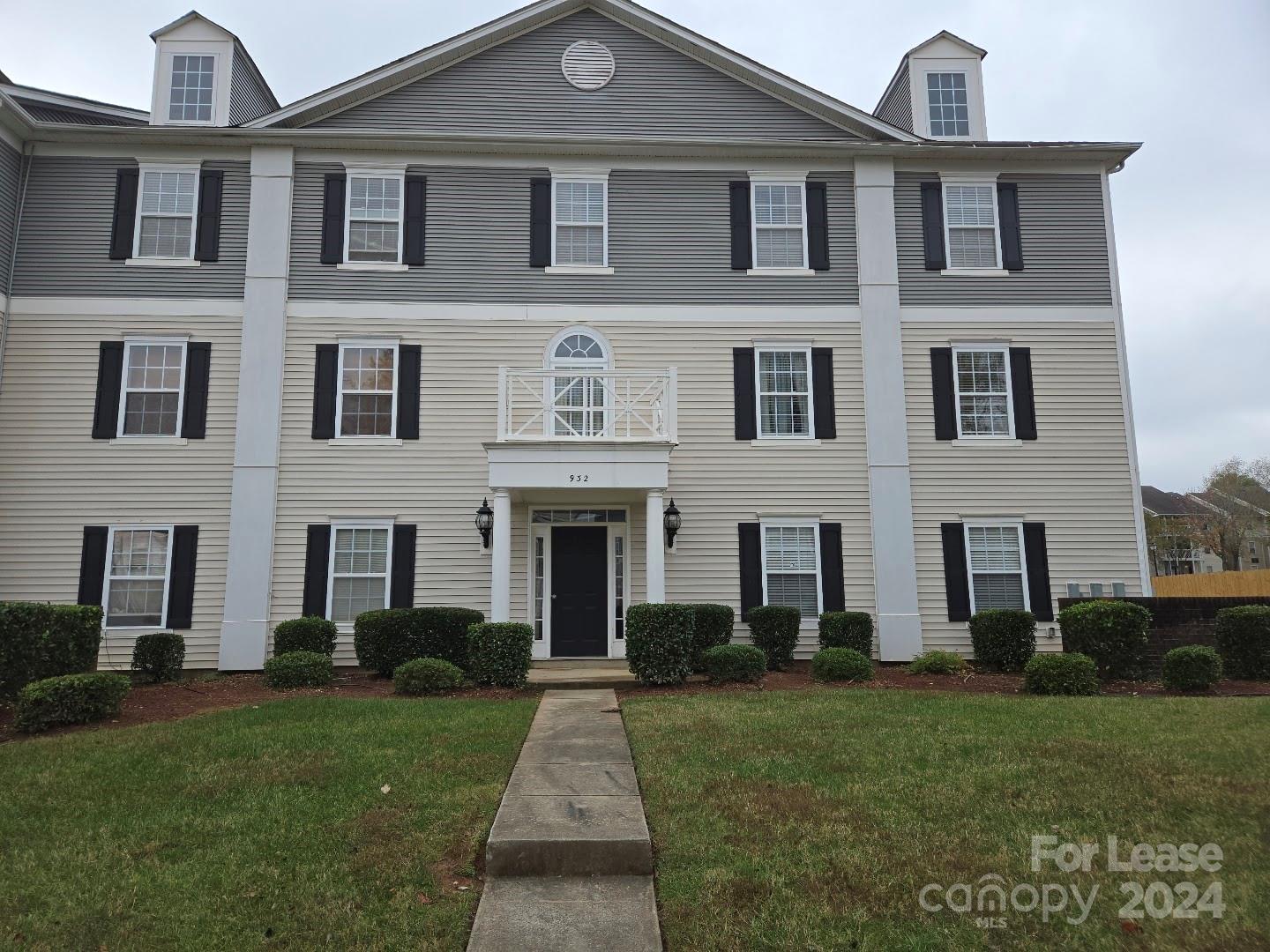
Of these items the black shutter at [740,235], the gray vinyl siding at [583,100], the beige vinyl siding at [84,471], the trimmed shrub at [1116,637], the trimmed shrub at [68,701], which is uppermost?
the gray vinyl siding at [583,100]

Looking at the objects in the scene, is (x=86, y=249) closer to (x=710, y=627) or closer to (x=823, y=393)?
(x=710, y=627)

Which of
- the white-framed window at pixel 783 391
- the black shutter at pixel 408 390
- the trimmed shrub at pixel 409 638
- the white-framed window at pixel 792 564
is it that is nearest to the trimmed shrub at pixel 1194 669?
the white-framed window at pixel 792 564

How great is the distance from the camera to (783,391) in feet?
50.0

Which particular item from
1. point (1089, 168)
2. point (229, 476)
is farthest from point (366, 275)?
point (1089, 168)

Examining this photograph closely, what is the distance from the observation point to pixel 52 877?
16.5ft

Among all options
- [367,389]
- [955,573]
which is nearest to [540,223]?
[367,389]

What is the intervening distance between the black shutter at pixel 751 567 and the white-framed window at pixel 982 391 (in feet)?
13.7

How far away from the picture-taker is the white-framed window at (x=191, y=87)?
15.5 metres

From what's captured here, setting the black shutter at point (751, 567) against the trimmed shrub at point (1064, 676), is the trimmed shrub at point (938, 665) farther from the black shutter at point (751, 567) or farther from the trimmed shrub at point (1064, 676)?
the black shutter at point (751, 567)

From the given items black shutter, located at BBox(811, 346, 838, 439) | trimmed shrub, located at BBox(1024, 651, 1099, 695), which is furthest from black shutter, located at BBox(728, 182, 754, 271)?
trimmed shrub, located at BBox(1024, 651, 1099, 695)

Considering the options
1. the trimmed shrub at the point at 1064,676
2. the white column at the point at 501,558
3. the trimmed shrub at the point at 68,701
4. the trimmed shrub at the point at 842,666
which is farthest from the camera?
the white column at the point at 501,558

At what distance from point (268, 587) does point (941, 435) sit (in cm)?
1179

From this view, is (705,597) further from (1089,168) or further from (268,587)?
(1089,168)

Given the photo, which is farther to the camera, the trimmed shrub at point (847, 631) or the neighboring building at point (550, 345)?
the neighboring building at point (550, 345)
